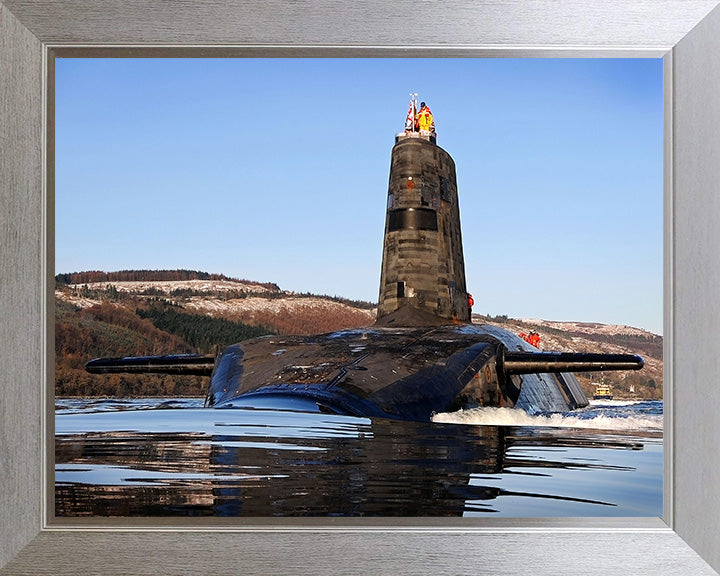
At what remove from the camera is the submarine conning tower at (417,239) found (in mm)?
11312

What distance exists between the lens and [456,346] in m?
8.81

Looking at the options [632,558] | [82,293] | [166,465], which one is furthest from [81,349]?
[632,558]

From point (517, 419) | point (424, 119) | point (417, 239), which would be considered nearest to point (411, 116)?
point (424, 119)

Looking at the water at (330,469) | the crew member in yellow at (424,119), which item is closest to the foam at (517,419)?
the water at (330,469)

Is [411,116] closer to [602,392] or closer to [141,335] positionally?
[141,335]

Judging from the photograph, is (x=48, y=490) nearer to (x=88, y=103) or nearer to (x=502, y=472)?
(x=502, y=472)

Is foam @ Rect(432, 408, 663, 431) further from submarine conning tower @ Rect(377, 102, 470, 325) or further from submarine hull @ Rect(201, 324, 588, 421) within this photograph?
submarine conning tower @ Rect(377, 102, 470, 325)

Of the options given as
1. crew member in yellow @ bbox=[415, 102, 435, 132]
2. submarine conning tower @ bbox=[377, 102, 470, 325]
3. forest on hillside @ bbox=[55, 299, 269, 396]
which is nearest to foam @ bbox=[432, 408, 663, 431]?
submarine conning tower @ bbox=[377, 102, 470, 325]

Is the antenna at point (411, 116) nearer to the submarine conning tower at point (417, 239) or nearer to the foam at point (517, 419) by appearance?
the submarine conning tower at point (417, 239)

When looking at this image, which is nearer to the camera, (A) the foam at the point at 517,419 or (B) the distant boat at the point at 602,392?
(A) the foam at the point at 517,419

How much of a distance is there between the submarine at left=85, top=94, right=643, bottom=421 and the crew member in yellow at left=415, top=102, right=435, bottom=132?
2cm

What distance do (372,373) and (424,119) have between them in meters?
5.06

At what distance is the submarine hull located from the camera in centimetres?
727

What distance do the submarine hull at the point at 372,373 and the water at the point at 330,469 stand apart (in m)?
0.62
